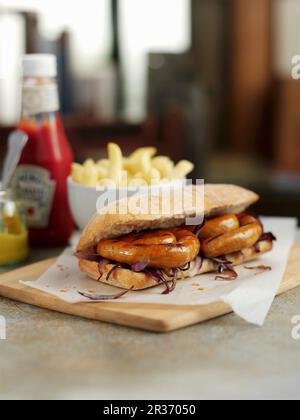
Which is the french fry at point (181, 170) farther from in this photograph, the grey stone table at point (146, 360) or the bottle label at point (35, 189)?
the grey stone table at point (146, 360)

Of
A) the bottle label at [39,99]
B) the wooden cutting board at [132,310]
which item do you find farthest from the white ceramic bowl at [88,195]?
the wooden cutting board at [132,310]

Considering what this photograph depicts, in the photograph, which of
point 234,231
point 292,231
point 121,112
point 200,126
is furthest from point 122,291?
point 121,112

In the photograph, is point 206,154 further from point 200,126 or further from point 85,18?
point 85,18

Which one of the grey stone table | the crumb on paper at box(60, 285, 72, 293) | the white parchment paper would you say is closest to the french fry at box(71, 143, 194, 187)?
the white parchment paper

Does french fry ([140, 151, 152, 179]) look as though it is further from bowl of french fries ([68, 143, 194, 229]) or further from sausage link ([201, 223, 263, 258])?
sausage link ([201, 223, 263, 258])

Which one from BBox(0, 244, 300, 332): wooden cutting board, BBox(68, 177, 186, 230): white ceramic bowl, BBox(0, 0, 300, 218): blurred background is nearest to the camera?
BBox(0, 244, 300, 332): wooden cutting board
